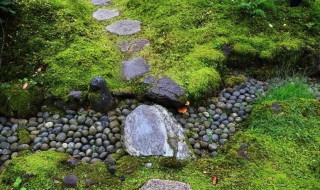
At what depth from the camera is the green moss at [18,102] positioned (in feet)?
14.2

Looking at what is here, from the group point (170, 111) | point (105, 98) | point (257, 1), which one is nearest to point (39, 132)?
point (105, 98)

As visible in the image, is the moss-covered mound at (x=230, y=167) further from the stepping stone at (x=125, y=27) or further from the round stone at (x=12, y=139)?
the stepping stone at (x=125, y=27)

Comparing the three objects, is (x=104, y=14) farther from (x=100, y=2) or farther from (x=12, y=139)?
(x=12, y=139)

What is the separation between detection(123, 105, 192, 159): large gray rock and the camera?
3801 millimetres

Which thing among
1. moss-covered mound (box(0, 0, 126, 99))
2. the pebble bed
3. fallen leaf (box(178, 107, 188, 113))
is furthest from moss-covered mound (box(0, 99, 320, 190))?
moss-covered mound (box(0, 0, 126, 99))

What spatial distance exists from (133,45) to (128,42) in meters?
0.13

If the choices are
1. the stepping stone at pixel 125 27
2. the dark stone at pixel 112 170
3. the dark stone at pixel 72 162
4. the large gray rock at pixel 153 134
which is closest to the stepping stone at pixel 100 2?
the stepping stone at pixel 125 27

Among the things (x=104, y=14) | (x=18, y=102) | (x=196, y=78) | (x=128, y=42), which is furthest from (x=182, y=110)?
(x=104, y=14)

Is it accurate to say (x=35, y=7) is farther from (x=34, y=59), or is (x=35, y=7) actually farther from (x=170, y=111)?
(x=170, y=111)

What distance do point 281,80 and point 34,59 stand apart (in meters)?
3.39

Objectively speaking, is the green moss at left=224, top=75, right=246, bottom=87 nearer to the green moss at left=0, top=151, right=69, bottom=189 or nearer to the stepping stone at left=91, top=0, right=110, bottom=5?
the green moss at left=0, top=151, right=69, bottom=189

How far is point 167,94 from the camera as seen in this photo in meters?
4.43

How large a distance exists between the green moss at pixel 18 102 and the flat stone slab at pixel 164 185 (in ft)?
5.97

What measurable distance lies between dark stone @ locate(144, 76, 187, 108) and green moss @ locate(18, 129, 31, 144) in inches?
56.7
